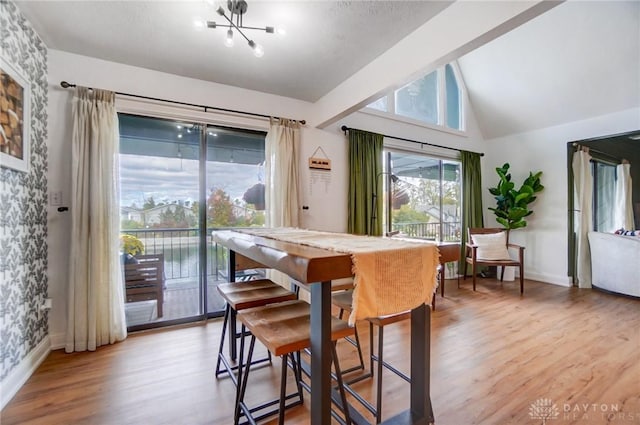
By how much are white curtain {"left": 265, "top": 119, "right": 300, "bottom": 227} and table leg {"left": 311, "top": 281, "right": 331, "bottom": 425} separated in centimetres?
214

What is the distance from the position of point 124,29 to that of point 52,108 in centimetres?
95

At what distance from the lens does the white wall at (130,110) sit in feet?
7.66

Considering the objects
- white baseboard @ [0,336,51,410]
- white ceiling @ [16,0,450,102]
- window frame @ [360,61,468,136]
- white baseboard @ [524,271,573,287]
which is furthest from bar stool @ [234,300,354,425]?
white baseboard @ [524,271,573,287]

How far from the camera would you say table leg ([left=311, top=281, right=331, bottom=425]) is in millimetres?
968

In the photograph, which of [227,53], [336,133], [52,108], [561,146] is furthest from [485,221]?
[52,108]

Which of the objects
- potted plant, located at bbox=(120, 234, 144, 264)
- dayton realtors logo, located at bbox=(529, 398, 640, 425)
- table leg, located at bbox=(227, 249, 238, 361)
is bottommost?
dayton realtors logo, located at bbox=(529, 398, 640, 425)

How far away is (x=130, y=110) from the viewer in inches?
101

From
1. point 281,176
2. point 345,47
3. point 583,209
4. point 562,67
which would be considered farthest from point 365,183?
point 583,209

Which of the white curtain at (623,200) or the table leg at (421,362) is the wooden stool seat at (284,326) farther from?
the white curtain at (623,200)

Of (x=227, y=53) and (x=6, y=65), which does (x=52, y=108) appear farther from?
(x=227, y=53)

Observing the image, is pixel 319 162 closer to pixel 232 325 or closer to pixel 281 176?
pixel 281 176

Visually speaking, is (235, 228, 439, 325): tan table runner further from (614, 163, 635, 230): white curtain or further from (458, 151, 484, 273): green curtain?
(614, 163, 635, 230): white curtain

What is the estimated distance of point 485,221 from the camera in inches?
205

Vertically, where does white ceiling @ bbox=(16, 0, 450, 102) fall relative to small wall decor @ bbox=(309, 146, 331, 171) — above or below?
above
